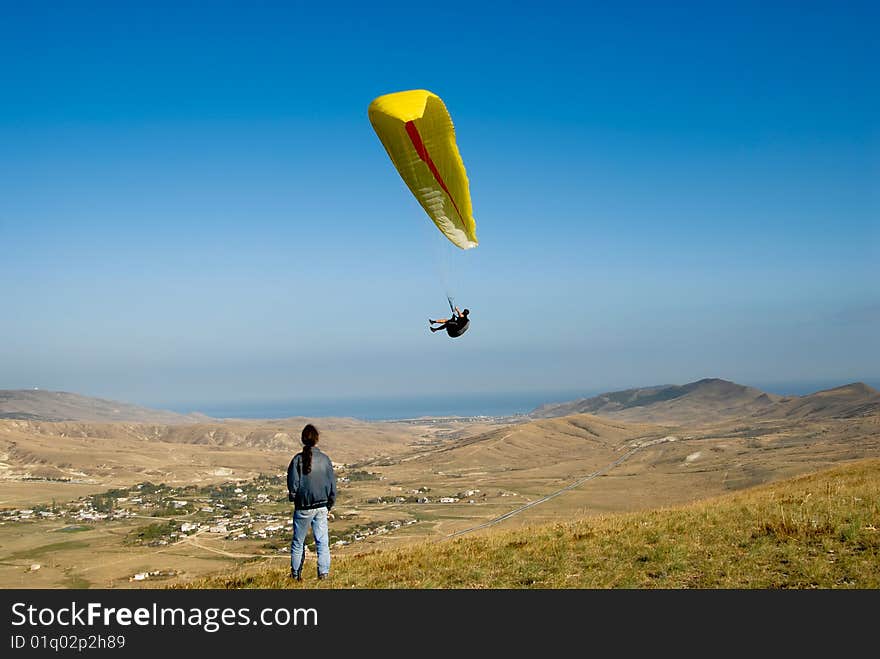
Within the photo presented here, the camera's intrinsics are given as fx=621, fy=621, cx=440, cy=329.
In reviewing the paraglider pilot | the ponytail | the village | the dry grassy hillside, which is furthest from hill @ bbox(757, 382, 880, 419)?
the ponytail

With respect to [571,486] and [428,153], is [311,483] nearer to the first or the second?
[428,153]

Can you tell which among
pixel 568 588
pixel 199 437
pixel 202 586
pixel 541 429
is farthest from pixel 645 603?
pixel 199 437

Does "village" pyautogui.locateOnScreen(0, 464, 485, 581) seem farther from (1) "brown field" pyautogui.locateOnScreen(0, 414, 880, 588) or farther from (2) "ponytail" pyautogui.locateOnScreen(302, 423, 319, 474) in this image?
(2) "ponytail" pyautogui.locateOnScreen(302, 423, 319, 474)

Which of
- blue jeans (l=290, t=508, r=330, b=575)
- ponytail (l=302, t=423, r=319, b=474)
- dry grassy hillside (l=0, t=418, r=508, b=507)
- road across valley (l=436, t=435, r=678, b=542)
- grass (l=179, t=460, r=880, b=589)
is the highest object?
ponytail (l=302, t=423, r=319, b=474)

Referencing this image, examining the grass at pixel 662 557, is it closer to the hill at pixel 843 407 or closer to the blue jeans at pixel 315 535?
the blue jeans at pixel 315 535

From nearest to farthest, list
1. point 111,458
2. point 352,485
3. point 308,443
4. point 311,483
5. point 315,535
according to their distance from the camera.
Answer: point 308,443, point 315,535, point 311,483, point 352,485, point 111,458

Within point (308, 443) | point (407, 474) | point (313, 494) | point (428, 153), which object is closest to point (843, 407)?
point (407, 474)
